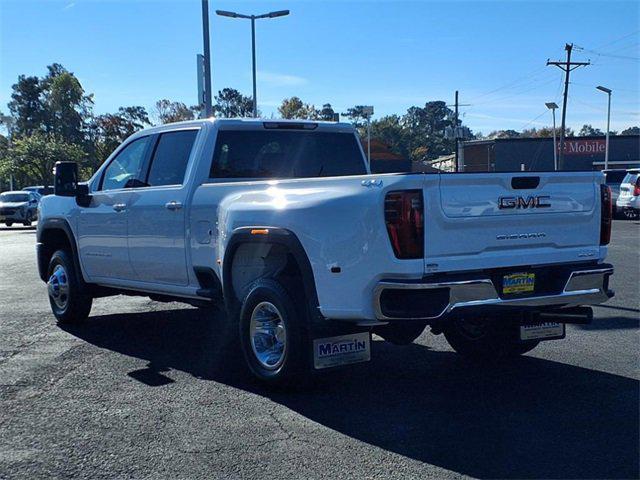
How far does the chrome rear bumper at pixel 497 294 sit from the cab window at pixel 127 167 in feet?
12.4

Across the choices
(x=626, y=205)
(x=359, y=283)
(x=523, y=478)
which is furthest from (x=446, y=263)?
(x=626, y=205)

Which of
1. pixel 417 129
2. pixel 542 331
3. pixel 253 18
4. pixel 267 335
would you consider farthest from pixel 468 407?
pixel 417 129

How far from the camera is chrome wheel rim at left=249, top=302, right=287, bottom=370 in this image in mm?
5582

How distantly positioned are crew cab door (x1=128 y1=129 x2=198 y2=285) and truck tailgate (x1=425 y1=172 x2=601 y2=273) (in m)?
2.70

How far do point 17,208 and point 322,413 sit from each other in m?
A: 30.0

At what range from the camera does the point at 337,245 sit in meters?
4.95

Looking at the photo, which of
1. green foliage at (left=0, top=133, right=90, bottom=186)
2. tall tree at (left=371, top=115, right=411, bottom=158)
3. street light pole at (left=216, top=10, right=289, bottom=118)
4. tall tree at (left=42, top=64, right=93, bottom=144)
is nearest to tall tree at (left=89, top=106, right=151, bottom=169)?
tall tree at (left=42, top=64, right=93, bottom=144)

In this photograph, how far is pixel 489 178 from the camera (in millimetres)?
5004

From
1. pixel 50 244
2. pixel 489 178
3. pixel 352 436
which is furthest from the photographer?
pixel 50 244

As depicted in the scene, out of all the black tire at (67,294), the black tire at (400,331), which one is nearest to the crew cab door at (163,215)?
the black tire at (67,294)

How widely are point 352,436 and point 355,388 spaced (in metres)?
1.11

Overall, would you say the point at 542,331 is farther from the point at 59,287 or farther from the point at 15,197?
the point at 15,197

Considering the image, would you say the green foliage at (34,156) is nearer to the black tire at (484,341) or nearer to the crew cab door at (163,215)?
the crew cab door at (163,215)

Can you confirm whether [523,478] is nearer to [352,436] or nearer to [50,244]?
[352,436]
